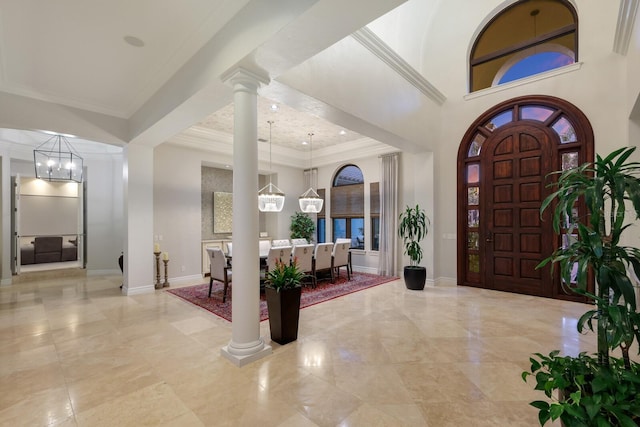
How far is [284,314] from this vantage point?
10.1 ft

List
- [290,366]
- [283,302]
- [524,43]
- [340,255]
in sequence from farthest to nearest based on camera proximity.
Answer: [340,255] → [524,43] → [283,302] → [290,366]

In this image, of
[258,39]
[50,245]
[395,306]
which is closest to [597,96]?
[395,306]

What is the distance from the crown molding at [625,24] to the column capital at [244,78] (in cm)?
408

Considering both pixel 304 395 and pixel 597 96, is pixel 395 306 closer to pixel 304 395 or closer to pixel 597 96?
pixel 304 395

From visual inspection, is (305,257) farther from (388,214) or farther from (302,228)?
(302,228)

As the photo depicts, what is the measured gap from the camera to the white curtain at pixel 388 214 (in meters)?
6.95

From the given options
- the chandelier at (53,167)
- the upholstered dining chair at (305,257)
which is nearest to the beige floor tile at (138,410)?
the upholstered dining chair at (305,257)

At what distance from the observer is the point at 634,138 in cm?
407

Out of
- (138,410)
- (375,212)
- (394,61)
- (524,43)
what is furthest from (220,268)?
(524,43)

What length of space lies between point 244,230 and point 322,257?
346cm

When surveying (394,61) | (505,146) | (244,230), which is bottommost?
(244,230)

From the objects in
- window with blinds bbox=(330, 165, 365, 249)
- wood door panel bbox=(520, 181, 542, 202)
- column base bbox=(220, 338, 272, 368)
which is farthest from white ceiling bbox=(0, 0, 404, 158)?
window with blinds bbox=(330, 165, 365, 249)

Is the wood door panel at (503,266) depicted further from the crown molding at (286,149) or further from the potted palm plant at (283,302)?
the potted palm plant at (283,302)

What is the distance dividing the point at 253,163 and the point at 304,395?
209 centimetres
